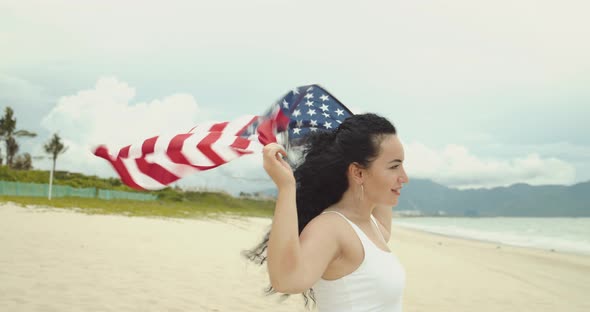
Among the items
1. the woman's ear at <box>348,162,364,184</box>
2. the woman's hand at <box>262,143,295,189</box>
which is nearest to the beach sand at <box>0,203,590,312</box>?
the woman's ear at <box>348,162,364,184</box>

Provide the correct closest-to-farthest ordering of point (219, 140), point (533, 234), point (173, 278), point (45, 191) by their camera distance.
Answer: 1. point (219, 140)
2. point (173, 278)
3. point (45, 191)
4. point (533, 234)

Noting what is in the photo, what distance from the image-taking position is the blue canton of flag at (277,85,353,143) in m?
2.51

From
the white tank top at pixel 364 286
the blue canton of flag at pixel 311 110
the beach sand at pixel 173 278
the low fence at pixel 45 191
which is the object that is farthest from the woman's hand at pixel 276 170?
the low fence at pixel 45 191

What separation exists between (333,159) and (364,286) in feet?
1.79

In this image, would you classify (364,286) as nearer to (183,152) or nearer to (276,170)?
(276,170)

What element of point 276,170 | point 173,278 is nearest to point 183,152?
point 276,170

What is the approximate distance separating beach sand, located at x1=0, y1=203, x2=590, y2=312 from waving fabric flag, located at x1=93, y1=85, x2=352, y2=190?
123 centimetres

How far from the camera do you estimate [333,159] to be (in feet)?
6.72

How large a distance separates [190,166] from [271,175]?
2.78ft

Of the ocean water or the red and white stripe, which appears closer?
the red and white stripe

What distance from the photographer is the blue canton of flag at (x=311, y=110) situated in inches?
98.7

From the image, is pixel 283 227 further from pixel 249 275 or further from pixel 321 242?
pixel 249 275

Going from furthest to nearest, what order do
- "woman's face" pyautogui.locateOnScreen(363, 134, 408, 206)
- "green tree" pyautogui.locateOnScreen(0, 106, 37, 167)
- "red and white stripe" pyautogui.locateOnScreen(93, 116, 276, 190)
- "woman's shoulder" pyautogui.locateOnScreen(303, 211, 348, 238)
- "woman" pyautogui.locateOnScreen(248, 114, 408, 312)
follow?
"green tree" pyautogui.locateOnScreen(0, 106, 37, 167) → "red and white stripe" pyautogui.locateOnScreen(93, 116, 276, 190) → "woman's face" pyautogui.locateOnScreen(363, 134, 408, 206) → "woman's shoulder" pyautogui.locateOnScreen(303, 211, 348, 238) → "woman" pyautogui.locateOnScreen(248, 114, 408, 312)

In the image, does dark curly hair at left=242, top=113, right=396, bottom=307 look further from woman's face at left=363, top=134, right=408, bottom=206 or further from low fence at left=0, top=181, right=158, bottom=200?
low fence at left=0, top=181, right=158, bottom=200
